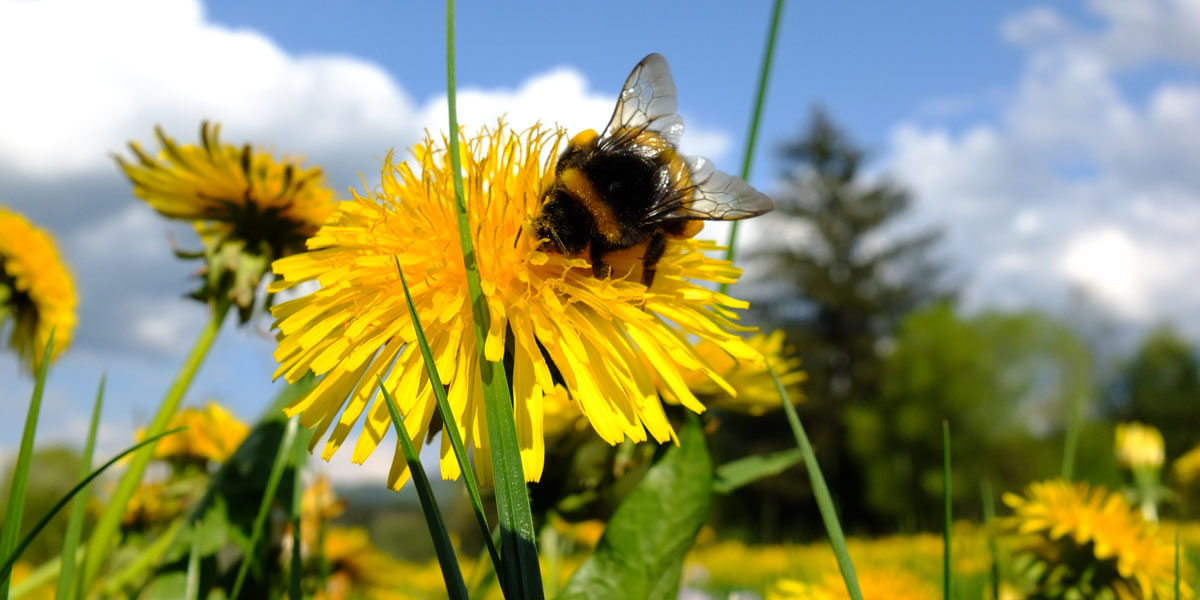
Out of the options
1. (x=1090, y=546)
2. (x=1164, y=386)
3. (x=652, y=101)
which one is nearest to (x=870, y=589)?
(x=1090, y=546)

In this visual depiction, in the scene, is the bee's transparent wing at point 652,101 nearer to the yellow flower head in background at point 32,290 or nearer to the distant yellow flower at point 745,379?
the distant yellow flower at point 745,379

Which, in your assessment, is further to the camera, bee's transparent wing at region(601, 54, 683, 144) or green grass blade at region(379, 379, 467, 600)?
bee's transparent wing at region(601, 54, 683, 144)

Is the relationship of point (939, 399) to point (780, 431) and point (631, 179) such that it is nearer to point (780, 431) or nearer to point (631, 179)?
point (780, 431)

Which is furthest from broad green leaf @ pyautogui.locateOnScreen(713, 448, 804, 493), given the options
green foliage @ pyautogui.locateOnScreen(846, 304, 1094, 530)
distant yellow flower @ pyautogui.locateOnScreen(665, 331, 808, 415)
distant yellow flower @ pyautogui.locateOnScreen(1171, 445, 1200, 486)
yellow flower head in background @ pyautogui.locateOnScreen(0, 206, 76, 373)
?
green foliage @ pyautogui.locateOnScreen(846, 304, 1094, 530)

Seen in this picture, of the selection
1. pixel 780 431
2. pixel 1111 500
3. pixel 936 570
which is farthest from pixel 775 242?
pixel 1111 500

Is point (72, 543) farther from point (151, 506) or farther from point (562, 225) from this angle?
point (151, 506)

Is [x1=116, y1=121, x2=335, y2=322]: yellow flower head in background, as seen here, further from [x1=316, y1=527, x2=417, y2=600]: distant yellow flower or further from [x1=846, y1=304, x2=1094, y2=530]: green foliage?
[x1=846, y1=304, x2=1094, y2=530]: green foliage

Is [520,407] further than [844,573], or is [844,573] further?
[520,407]
